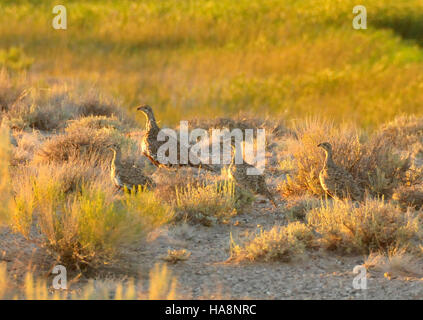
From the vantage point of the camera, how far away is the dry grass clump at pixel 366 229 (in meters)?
6.93

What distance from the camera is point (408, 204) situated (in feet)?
27.3

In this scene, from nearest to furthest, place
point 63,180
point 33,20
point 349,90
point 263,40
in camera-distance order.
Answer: point 63,180 → point 349,90 → point 263,40 → point 33,20

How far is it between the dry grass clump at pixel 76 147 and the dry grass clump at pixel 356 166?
271cm

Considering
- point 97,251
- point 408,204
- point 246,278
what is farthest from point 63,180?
point 408,204

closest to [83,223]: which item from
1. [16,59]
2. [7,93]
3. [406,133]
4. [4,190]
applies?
[4,190]

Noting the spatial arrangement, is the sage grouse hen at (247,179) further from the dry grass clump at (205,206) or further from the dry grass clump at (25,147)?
the dry grass clump at (25,147)

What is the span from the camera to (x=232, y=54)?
89.9 ft

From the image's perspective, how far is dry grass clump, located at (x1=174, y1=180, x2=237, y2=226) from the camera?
769 centimetres

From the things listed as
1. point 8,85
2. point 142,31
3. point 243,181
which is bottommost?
point 243,181

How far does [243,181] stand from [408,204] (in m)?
2.01

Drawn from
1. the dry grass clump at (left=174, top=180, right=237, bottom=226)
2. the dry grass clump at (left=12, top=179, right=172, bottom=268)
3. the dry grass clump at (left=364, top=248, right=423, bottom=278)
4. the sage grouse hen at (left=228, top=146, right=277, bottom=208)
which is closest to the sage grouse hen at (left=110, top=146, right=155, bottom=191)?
the dry grass clump at (left=174, top=180, right=237, bottom=226)

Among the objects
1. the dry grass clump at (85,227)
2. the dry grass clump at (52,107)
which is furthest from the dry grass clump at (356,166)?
the dry grass clump at (52,107)

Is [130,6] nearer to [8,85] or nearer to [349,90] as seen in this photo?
[349,90]

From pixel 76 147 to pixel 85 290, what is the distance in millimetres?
4426
